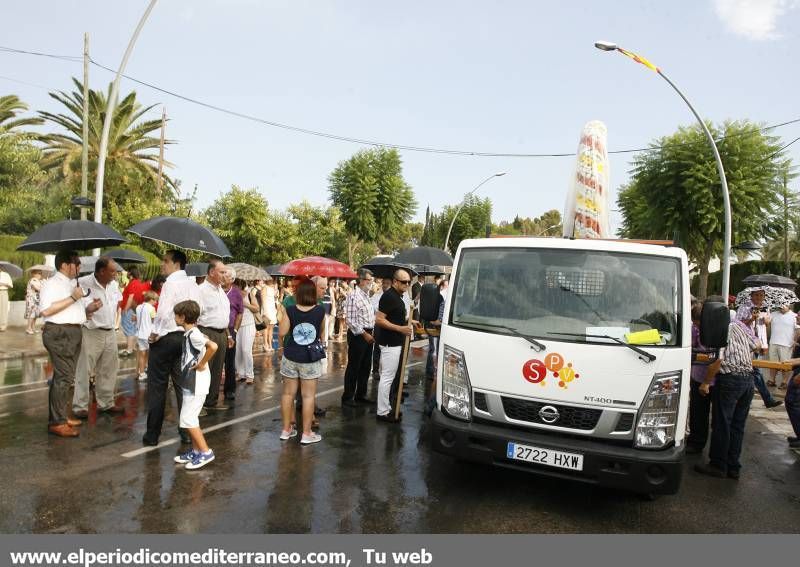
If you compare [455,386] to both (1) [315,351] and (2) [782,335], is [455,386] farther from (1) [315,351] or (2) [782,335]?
(2) [782,335]

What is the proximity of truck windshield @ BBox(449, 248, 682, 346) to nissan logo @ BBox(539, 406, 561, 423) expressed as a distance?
21.2 inches

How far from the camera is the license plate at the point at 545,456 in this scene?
13.9 feet

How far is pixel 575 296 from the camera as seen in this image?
4.71 metres

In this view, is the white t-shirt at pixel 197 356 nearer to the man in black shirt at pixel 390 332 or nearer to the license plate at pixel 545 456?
the man in black shirt at pixel 390 332

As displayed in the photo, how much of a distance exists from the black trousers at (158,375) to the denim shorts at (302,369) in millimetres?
1037

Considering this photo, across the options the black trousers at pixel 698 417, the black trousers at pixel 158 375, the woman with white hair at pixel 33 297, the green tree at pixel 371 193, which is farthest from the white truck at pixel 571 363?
the green tree at pixel 371 193

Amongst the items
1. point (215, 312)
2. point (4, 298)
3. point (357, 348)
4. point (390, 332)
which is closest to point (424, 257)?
point (357, 348)

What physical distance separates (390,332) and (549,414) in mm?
3045

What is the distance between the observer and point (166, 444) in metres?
5.83

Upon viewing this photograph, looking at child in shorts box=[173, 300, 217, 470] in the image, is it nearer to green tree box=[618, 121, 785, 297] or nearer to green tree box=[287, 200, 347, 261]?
green tree box=[618, 121, 785, 297]

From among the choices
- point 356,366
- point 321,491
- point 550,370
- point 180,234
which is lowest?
point 321,491

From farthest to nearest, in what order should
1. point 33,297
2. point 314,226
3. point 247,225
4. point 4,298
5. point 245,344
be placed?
point 314,226
point 247,225
point 4,298
point 33,297
point 245,344

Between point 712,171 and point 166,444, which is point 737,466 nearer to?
point 166,444

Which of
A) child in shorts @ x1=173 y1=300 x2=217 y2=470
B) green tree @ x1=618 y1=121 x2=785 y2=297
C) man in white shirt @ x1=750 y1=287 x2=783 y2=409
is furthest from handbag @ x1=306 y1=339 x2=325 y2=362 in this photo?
green tree @ x1=618 y1=121 x2=785 y2=297
